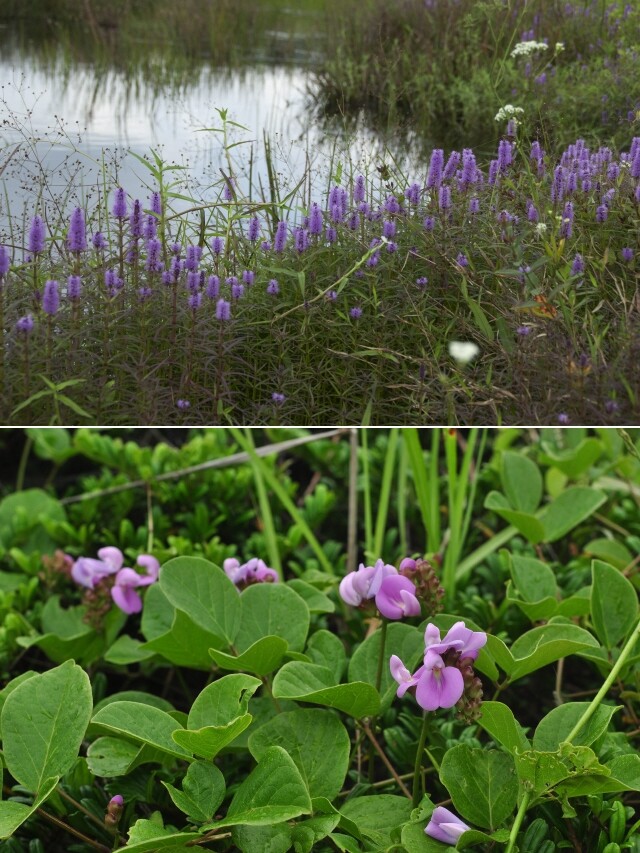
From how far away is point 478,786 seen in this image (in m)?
1.05

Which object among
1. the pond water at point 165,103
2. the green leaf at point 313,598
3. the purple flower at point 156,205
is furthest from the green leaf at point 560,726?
the pond water at point 165,103

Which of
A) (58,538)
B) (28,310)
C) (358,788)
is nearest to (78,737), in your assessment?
(358,788)

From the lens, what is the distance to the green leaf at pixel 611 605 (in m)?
1.26

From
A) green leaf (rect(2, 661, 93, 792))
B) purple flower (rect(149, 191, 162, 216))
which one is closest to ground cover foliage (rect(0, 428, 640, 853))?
green leaf (rect(2, 661, 93, 792))

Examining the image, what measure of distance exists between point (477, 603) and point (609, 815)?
0.52 m

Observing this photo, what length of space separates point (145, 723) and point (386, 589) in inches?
12.1

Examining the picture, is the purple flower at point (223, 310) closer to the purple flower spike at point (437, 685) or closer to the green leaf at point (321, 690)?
the green leaf at point (321, 690)

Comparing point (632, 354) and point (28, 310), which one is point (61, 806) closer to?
point (28, 310)

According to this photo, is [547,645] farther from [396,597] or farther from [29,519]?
[29,519]

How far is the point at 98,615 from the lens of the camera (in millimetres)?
1450

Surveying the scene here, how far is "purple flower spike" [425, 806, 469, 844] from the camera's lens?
100 centimetres

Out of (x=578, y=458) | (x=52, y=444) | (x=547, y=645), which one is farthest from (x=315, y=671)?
(x=52, y=444)

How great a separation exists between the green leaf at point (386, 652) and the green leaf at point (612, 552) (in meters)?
0.56

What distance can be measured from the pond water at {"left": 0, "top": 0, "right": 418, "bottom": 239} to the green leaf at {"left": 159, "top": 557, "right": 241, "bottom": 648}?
2199mm
